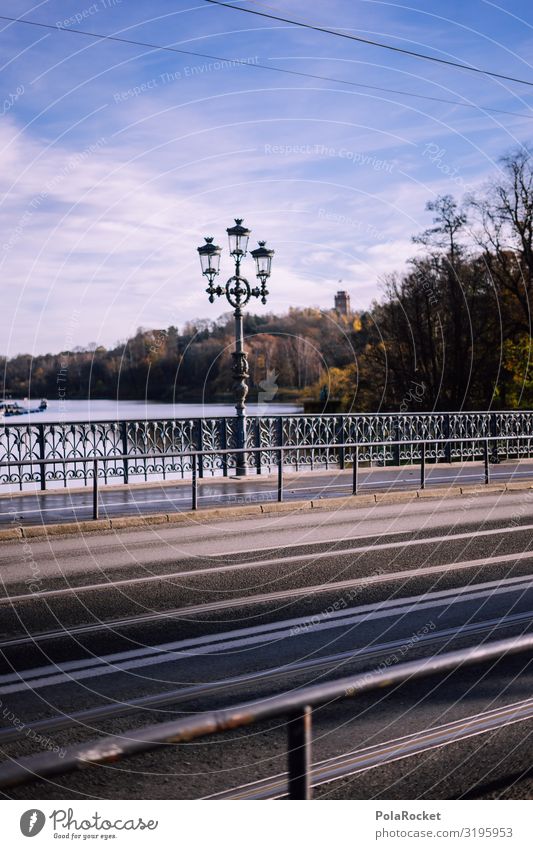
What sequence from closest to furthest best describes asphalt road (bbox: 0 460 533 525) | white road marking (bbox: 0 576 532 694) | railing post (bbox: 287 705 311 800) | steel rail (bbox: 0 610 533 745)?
railing post (bbox: 287 705 311 800) → steel rail (bbox: 0 610 533 745) → white road marking (bbox: 0 576 532 694) → asphalt road (bbox: 0 460 533 525)

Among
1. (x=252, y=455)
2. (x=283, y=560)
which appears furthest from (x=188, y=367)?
(x=283, y=560)

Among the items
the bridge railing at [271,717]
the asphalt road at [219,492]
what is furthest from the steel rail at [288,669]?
the asphalt road at [219,492]

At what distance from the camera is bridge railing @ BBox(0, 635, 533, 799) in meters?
2.13

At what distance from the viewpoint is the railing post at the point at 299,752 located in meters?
2.62

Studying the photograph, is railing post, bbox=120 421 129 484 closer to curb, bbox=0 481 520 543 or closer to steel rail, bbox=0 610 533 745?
curb, bbox=0 481 520 543

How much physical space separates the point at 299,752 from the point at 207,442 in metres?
21.6

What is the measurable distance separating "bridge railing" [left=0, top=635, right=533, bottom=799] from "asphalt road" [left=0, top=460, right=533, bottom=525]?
40.6 ft

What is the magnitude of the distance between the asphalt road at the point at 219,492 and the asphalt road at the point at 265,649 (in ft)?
6.81

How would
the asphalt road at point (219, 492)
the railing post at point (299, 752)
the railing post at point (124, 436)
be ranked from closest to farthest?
the railing post at point (299, 752)
the asphalt road at point (219, 492)
the railing post at point (124, 436)

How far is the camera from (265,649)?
23.7ft

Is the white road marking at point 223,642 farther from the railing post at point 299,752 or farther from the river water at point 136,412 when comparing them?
the river water at point 136,412

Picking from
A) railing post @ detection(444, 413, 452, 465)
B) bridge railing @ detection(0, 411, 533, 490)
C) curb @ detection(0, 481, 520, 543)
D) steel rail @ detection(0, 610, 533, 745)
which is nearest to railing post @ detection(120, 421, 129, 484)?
bridge railing @ detection(0, 411, 533, 490)
